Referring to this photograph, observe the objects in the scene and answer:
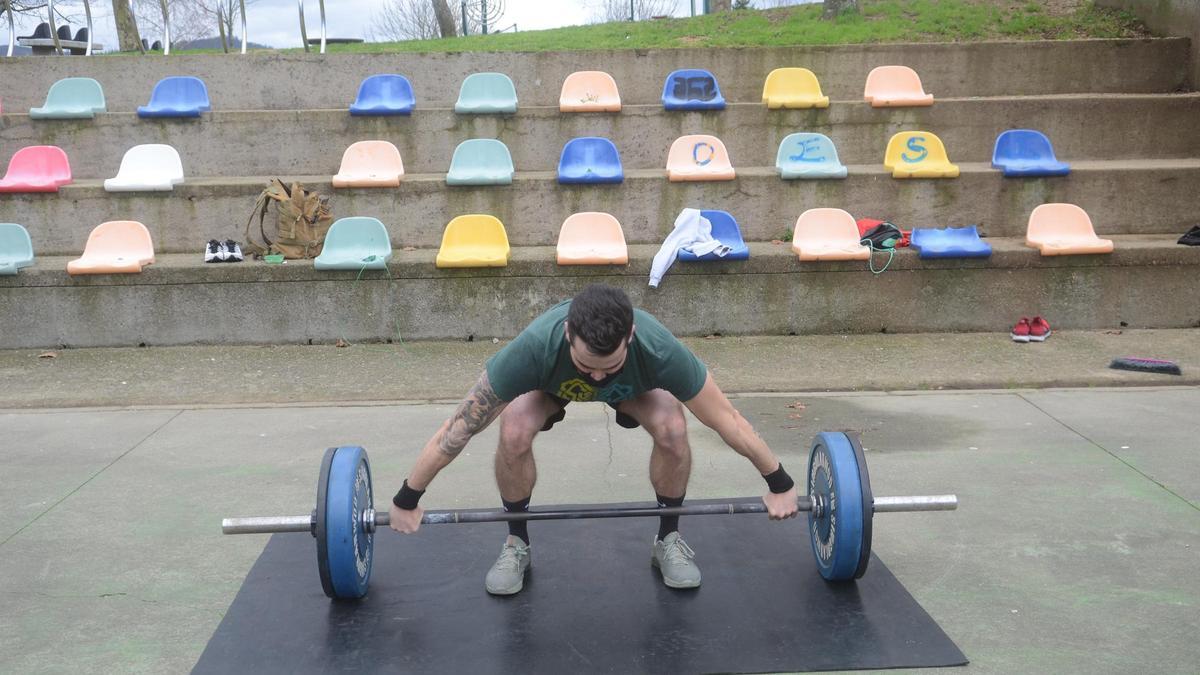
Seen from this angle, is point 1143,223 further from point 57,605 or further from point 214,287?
point 57,605

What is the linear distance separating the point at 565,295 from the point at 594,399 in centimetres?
364

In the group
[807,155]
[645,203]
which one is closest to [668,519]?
[645,203]

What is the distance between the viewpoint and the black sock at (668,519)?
3.45m

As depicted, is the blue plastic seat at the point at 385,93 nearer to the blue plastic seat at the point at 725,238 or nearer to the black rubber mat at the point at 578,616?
the blue plastic seat at the point at 725,238

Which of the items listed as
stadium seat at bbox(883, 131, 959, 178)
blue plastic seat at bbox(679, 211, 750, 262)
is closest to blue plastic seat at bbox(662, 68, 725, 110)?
stadium seat at bbox(883, 131, 959, 178)

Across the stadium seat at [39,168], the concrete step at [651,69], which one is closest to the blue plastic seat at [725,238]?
the concrete step at [651,69]

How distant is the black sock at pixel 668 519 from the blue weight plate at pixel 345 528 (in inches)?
39.3

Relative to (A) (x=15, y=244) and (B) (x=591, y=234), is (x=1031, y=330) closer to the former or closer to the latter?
(B) (x=591, y=234)

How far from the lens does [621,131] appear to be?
8.09 metres

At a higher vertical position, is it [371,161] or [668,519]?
[371,161]

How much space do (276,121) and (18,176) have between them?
1.88m

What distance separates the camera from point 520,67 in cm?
A: 887

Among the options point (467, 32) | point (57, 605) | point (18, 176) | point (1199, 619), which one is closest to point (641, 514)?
point (1199, 619)

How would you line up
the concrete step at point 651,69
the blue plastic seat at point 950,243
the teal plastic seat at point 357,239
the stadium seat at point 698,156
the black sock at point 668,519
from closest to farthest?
the black sock at point 668,519 < the blue plastic seat at point 950,243 < the teal plastic seat at point 357,239 < the stadium seat at point 698,156 < the concrete step at point 651,69
